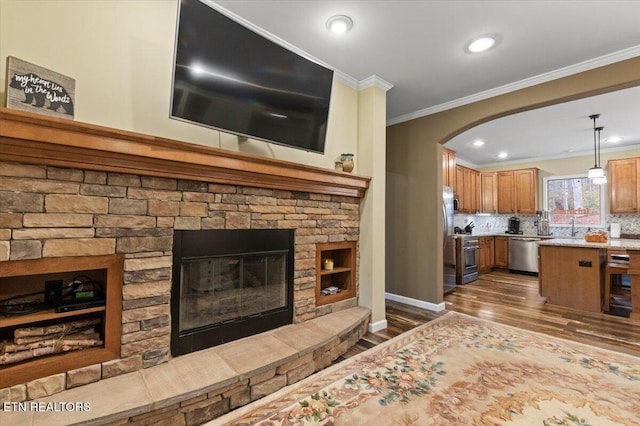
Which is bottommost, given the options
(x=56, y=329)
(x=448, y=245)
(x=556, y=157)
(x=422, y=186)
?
(x=56, y=329)

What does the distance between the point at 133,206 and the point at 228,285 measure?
0.90m

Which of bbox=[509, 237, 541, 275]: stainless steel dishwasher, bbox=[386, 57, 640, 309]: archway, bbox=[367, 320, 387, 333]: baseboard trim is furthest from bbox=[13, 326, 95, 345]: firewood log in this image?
bbox=[509, 237, 541, 275]: stainless steel dishwasher

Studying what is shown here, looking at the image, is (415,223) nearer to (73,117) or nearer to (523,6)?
(523,6)

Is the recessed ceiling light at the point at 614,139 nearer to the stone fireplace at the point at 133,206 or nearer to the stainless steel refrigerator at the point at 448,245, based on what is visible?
the stainless steel refrigerator at the point at 448,245

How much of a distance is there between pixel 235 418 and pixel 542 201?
7.60 m

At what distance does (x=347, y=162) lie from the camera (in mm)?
2910

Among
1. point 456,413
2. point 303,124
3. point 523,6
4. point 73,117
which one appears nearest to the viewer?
point 73,117

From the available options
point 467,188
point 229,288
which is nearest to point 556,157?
point 467,188

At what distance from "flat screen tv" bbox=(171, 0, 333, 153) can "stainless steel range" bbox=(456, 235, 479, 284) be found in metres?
3.83

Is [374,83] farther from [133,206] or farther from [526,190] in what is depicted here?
[526,190]

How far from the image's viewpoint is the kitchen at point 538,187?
4164mm

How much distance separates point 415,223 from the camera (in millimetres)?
3918

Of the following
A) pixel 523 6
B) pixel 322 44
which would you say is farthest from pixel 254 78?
pixel 523 6

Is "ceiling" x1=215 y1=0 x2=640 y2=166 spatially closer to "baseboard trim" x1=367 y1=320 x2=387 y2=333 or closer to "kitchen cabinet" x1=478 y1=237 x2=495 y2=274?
"baseboard trim" x1=367 y1=320 x2=387 y2=333
